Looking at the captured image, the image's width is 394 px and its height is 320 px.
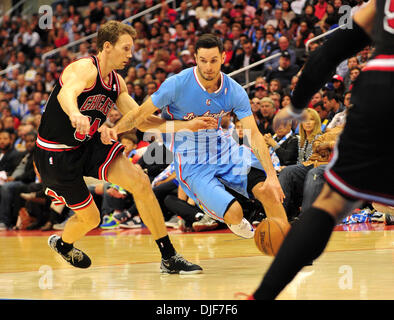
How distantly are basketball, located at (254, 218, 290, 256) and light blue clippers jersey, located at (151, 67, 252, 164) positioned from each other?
0.94 meters

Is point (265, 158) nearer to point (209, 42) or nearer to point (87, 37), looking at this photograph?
point (209, 42)

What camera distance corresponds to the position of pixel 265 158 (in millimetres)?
5094

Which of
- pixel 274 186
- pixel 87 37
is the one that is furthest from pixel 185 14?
pixel 274 186

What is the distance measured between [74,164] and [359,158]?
3262 millimetres

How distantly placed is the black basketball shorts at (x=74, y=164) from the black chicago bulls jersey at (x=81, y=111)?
0.19 feet

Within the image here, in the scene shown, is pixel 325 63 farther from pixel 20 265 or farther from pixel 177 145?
pixel 20 265

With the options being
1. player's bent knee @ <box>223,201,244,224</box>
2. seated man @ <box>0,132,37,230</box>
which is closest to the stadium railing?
seated man @ <box>0,132,37,230</box>

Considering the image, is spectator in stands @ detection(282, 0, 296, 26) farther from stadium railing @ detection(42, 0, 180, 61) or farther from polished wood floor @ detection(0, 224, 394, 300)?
polished wood floor @ detection(0, 224, 394, 300)

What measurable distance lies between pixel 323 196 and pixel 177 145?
9.98 ft

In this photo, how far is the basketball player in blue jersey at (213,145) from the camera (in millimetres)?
5195

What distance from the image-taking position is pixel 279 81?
11.5 m

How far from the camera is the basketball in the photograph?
183 inches

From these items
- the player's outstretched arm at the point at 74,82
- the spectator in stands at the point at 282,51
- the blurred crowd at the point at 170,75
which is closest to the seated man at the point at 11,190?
the blurred crowd at the point at 170,75
